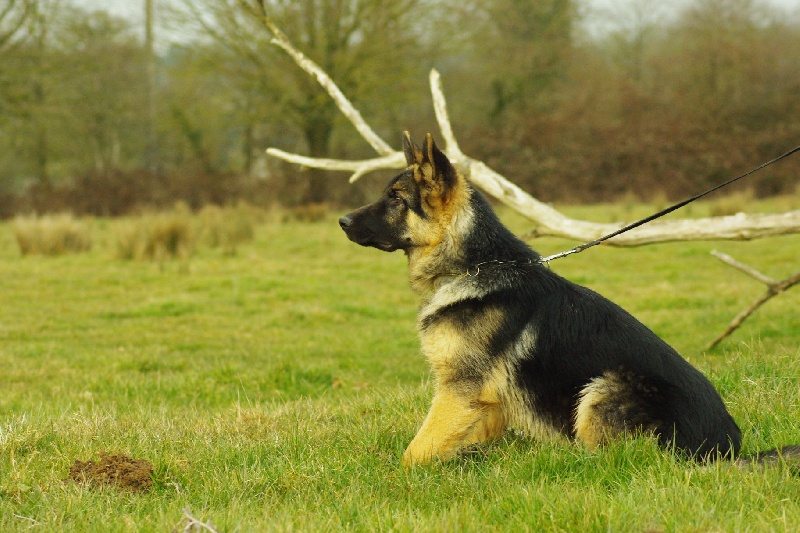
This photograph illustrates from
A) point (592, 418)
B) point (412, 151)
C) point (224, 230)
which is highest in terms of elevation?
point (412, 151)

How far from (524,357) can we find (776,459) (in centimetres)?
137

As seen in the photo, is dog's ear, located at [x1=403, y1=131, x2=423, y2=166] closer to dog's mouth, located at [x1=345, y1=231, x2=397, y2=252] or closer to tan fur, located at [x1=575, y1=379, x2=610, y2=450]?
dog's mouth, located at [x1=345, y1=231, x2=397, y2=252]

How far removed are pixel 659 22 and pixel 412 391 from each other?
51791 mm

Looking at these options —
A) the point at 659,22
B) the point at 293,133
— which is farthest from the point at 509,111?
the point at 659,22

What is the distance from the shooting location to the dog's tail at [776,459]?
3801mm

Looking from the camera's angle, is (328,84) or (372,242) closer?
(372,242)

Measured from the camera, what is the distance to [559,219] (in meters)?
7.79

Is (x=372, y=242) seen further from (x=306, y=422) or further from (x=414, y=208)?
(x=306, y=422)

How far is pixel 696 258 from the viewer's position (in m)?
17.7

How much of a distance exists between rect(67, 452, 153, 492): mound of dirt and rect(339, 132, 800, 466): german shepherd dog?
1388 mm

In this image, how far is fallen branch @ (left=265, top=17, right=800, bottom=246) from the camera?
23.9 feet

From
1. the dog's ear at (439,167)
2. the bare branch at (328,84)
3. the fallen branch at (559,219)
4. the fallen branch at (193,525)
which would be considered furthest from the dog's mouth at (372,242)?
the bare branch at (328,84)

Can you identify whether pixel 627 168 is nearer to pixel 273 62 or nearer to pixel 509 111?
pixel 509 111

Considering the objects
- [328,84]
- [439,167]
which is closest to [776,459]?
[439,167]
